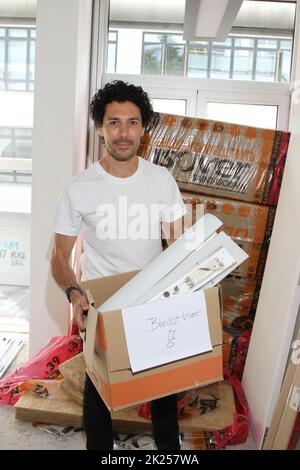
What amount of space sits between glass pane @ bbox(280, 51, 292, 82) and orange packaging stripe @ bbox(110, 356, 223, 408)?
2094mm

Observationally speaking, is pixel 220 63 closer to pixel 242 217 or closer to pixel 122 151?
pixel 242 217

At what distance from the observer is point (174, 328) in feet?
4.46

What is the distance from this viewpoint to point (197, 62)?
296 centimetres

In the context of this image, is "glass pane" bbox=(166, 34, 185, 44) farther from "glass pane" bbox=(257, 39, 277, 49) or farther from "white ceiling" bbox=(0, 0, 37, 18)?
"white ceiling" bbox=(0, 0, 37, 18)

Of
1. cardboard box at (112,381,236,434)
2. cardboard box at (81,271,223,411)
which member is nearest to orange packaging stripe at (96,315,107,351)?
cardboard box at (81,271,223,411)

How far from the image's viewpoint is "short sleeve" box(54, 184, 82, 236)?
1.73 metres

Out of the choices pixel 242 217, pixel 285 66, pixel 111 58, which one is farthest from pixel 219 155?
pixel 111 58

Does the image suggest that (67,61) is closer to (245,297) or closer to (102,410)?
(245,297)

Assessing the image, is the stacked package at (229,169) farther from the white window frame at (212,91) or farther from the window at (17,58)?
the window at (17,58)

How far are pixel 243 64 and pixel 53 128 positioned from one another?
1.26 m

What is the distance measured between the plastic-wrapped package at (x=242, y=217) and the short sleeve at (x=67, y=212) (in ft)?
2.61

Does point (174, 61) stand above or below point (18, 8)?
below

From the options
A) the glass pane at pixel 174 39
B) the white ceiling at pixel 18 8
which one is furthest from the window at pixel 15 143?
the glass pane at pixel 174 39
